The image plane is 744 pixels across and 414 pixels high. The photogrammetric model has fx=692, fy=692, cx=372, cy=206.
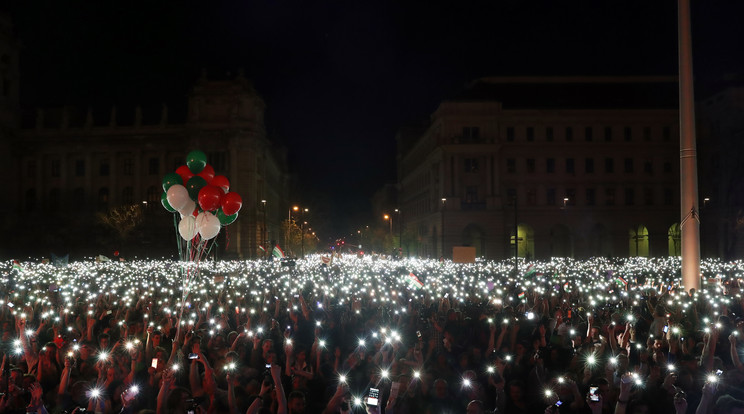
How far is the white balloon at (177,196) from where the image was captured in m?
15.0

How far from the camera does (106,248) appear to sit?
7212 cm

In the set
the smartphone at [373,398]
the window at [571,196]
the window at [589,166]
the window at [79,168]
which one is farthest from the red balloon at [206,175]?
the window at [79,168]

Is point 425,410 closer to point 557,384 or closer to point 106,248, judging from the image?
point 557,384

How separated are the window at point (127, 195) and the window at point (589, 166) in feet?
182

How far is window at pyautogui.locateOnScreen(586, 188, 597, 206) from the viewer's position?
7512cm

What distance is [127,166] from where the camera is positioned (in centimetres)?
8938

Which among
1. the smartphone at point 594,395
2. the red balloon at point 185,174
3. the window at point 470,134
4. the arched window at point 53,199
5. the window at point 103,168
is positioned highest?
the window at point 470,134

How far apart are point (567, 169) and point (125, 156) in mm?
54986

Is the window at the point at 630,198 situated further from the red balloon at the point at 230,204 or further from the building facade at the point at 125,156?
the red balloon at the point at 230,204

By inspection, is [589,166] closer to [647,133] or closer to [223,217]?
[647,133]

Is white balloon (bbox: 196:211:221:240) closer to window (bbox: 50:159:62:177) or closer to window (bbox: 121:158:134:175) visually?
window (bbox: 121:158:134:175)

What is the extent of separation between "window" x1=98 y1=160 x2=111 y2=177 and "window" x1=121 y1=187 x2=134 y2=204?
11.3 ft

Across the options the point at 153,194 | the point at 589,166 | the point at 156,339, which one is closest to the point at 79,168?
the point at 153,194

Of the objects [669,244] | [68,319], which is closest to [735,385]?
[68,319]
